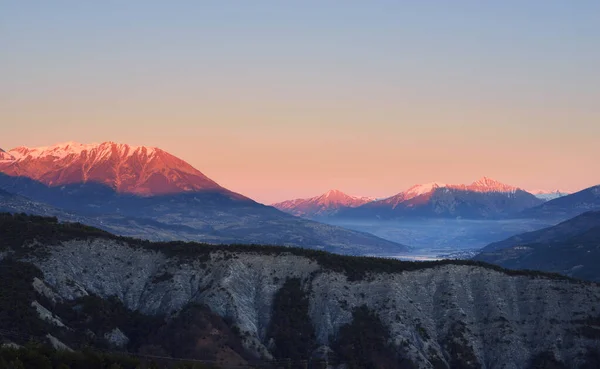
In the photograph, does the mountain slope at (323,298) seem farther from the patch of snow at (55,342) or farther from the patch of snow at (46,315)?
the patch of snow at (55,342)

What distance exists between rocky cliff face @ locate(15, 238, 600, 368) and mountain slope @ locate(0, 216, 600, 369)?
280mm

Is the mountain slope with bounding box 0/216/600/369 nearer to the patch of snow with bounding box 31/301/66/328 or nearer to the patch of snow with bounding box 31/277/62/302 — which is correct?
the patch of snow with bounding box 31/277/62/302

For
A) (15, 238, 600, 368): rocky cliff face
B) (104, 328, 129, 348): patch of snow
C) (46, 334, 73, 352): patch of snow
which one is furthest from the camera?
(15, 238, 600, 368): rocky cliff face

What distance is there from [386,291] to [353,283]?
7.45 m

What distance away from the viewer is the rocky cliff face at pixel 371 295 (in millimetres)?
162500

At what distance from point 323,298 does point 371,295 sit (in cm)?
1060

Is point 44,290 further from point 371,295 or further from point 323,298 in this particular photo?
point 371,295

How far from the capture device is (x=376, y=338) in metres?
162

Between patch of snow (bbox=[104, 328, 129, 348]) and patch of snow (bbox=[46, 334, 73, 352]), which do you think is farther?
patch of snow (bbox=[104, 328, 129, 348])

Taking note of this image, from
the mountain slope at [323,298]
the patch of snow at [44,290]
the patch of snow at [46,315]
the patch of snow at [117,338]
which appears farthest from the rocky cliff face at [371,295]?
the patch of snow at [117,338]

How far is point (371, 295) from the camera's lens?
6905 inches

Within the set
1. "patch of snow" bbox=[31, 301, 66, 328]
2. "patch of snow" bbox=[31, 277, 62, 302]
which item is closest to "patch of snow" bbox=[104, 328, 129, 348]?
"patch of snow" bbox=[31, 301, 66, 328]

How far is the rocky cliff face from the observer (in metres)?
162

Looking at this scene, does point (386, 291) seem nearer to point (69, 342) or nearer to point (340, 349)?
point (340, 349)
